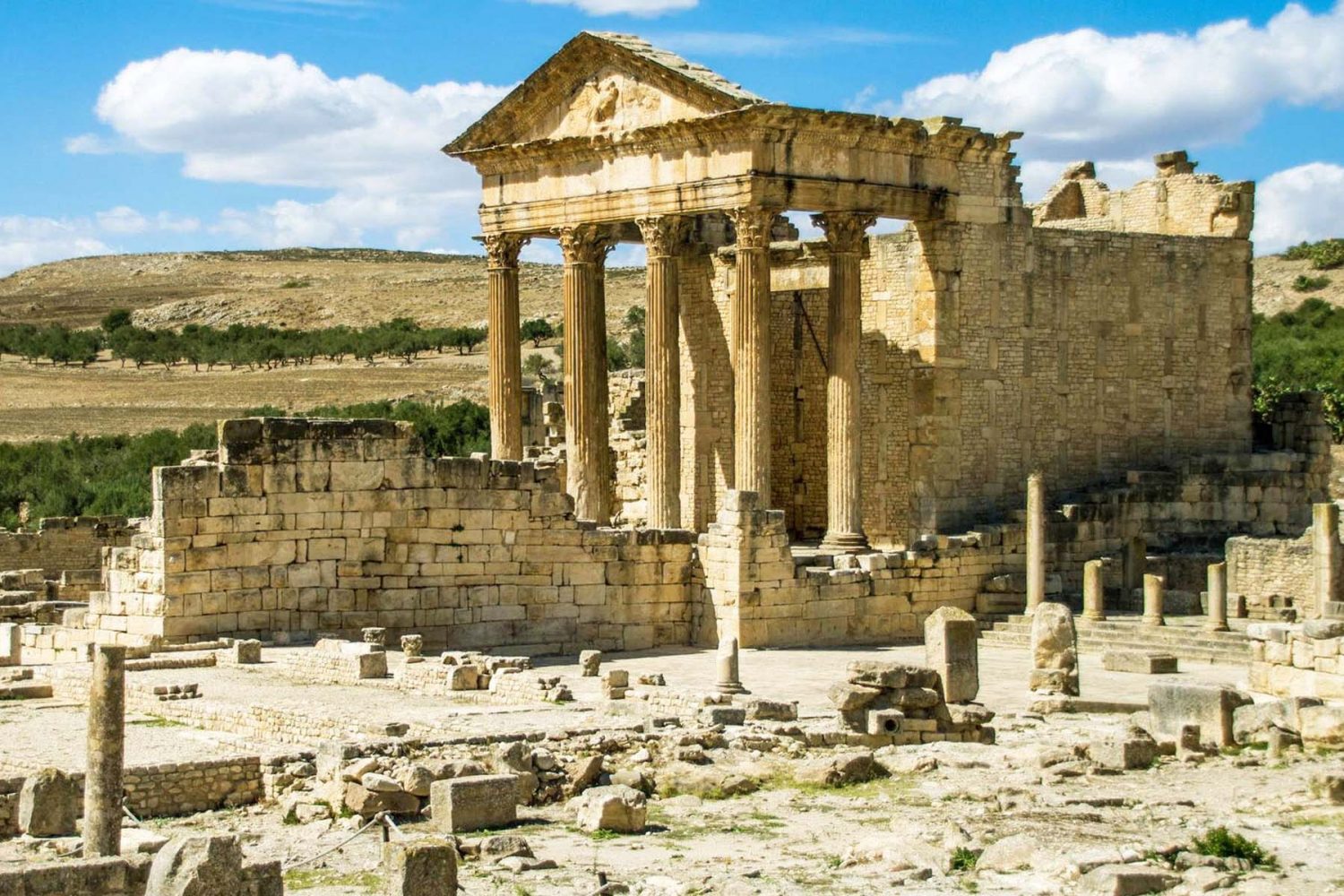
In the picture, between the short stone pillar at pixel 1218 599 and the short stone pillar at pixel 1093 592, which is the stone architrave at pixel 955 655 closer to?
the short stone pillar at pixel 1218 599

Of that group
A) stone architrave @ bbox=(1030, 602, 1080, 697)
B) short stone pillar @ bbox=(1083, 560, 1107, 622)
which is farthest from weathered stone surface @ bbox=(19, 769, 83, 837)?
short stone pillar @ bbox=(1083, 560, 1107, 622)

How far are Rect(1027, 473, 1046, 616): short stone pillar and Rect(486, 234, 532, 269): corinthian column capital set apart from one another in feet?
27.8

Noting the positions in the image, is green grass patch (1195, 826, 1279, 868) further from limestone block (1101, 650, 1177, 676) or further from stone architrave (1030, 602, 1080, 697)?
limestone block (1101, 650, 1177, 676)

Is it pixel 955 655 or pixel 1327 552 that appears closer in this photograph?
pixel 955 655

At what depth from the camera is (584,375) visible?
32250 mm

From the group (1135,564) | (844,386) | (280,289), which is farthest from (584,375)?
(280,289)

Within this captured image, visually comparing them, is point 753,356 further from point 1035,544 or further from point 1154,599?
point 1154,599

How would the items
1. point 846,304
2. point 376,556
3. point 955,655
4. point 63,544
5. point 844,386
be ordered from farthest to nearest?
point 63,544 → point 846,304 → point 844,386 → point 376,556 → point 955,655

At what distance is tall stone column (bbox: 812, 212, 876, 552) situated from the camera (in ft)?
99.7

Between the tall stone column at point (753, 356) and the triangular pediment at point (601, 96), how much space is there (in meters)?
1.70

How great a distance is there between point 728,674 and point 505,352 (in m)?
12.9

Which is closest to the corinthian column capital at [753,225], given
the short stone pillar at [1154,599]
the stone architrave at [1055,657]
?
the short stone pillar at [1154,599]

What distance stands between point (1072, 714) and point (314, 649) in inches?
312

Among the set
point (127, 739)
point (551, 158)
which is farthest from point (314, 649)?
point (551, 158)
